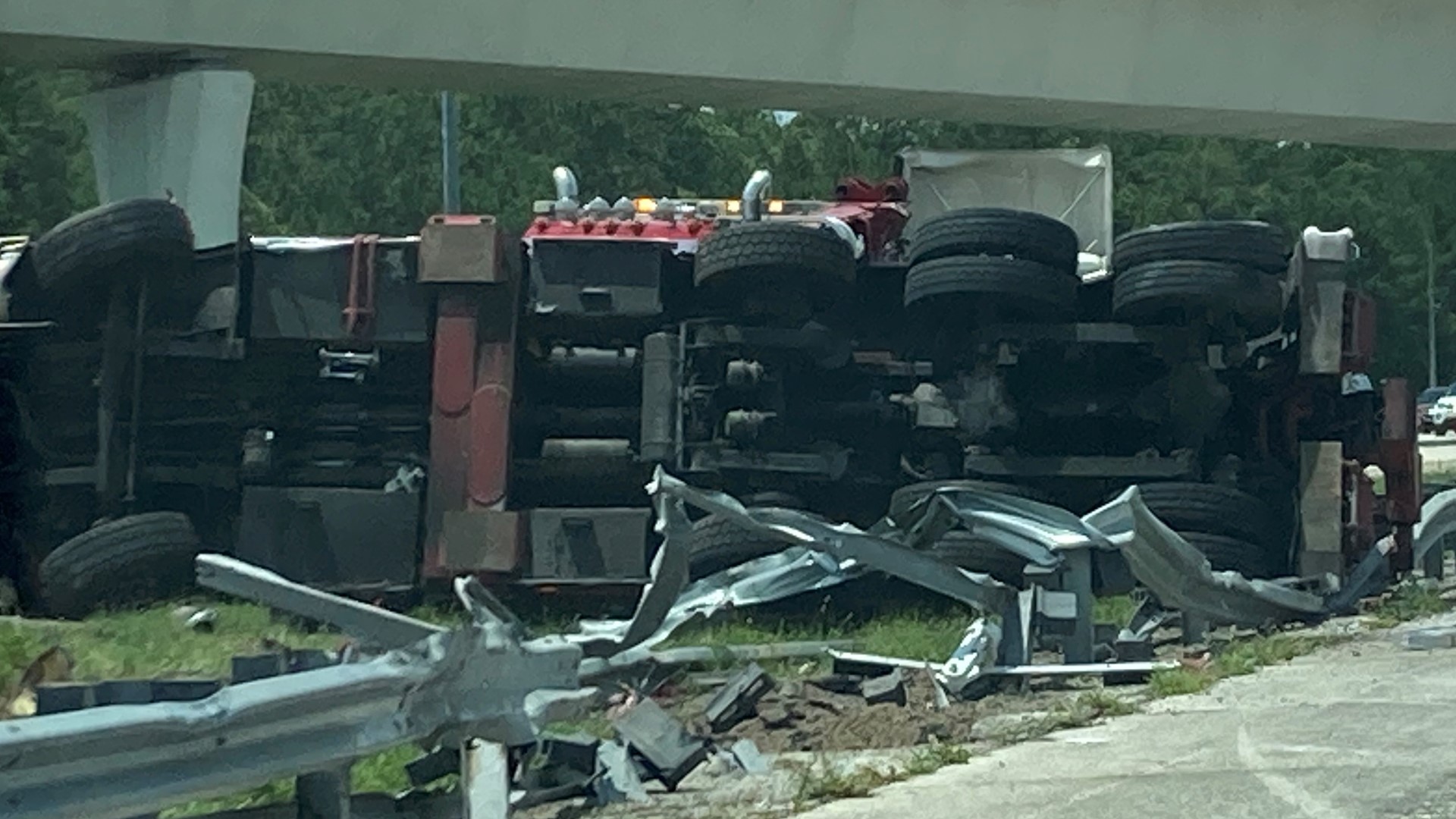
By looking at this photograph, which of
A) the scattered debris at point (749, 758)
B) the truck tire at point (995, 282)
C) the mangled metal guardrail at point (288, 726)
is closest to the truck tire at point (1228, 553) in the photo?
the truck tire at point (995, 282)

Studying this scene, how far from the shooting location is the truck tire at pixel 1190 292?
42.2 ft

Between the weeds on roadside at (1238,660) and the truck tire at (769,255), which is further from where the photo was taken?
the truck tire at (769,255)

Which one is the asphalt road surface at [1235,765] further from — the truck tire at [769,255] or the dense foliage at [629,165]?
the dense foliage at [629,165]

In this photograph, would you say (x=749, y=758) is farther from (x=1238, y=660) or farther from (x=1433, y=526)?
(x=1433, y=526)

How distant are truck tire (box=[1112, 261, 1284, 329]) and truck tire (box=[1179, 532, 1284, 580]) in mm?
1226

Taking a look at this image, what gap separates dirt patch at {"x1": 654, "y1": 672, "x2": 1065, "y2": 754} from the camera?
8.52 m

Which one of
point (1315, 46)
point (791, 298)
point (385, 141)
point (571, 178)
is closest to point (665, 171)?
point (385, 141)

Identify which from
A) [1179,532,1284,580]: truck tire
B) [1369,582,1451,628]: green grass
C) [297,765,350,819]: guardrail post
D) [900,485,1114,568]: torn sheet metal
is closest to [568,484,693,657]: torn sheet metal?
[900,485,1114,568]: torn sheet metal

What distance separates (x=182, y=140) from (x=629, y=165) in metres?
34.4

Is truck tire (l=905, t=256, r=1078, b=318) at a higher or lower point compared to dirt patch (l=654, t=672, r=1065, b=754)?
higher

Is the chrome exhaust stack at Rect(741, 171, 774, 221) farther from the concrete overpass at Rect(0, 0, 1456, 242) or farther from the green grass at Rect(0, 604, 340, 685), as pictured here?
the concrete overpass at Rect(0, 0, 1456, 242)

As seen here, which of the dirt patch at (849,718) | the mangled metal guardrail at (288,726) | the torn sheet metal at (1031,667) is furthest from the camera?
the torn sheet metal at (1031,667)

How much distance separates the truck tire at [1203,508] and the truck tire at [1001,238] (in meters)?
1.32

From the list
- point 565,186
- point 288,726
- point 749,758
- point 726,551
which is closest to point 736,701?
point 749,758
